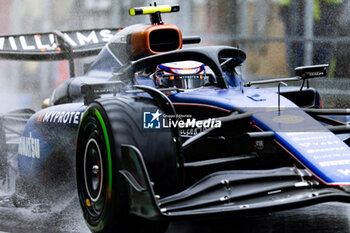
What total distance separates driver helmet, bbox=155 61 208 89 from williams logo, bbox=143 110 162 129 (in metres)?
0.99

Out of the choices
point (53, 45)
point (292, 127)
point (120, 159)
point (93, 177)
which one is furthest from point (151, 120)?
point (53, 45)

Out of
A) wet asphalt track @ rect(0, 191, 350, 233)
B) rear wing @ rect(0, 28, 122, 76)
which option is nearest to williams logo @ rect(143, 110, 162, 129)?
wet asphalt track @ rect(0, 191, 350, 233)

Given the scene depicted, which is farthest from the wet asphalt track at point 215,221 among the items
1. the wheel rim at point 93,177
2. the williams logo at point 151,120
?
the williams logo at point 151,120

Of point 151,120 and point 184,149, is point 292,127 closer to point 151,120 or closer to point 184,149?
point 184,149

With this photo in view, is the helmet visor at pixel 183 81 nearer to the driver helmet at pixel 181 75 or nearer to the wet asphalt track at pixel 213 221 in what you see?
the driver helmet at pixel 181 75

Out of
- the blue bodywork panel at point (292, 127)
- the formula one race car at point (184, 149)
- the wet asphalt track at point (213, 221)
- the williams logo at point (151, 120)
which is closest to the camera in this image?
the formula one race car at point (184, 149)

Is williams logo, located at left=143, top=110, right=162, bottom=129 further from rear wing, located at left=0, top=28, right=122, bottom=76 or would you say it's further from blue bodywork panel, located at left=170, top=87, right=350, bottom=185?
rear wing, located at left=0, top=28, right=122, bottom=76

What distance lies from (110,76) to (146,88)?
1.51m

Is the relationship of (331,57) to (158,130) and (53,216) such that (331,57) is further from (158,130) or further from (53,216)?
(158,130)

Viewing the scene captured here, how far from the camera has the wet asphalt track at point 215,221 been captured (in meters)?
4.01

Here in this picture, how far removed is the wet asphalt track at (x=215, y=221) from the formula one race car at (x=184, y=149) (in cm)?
21

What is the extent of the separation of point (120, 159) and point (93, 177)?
1.33 ft

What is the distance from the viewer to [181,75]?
4.49 m

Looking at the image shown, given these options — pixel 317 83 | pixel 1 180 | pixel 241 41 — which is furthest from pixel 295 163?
pixel 241 41
